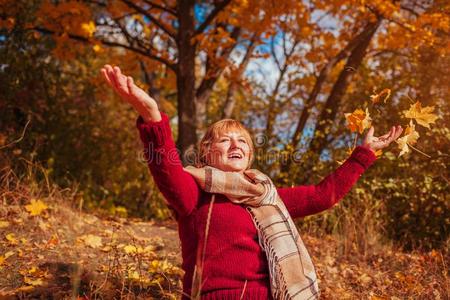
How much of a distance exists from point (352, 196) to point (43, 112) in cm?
442

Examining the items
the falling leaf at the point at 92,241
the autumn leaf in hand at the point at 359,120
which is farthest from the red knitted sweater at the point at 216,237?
the falling leaf at the point at 92,241

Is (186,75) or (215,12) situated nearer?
(215,12)

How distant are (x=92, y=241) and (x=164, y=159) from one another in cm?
217

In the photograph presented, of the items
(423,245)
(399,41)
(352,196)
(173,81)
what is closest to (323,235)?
(352,196)

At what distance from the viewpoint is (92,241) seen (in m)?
3.63

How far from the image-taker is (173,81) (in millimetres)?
7301

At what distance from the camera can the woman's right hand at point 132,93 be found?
1688mm

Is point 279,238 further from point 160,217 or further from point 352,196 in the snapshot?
point 160,217

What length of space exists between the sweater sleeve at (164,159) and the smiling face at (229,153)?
0.83 ft

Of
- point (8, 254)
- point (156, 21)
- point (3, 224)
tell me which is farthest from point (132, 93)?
point (156, 21)

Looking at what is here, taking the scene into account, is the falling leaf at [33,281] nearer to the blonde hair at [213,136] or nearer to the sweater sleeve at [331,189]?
the blonde hair at [213,136]

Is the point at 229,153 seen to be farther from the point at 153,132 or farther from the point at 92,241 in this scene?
the point at 92,241

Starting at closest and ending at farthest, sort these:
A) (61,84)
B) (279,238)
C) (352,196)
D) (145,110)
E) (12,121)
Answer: (145,110) < (279,238) < (352,196) < (12,121) < (61,84)

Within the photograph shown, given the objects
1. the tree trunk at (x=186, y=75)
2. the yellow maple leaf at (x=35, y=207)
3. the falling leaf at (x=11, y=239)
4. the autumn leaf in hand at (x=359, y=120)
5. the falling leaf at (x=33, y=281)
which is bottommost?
the falling leaf at (x=33, y=281)
